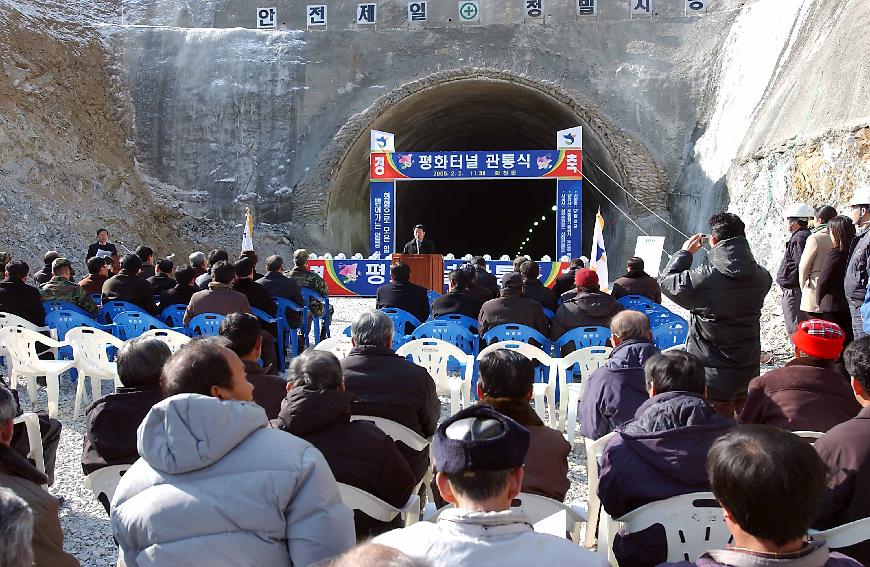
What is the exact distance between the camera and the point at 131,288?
8148 mm

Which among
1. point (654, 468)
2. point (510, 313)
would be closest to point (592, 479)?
point (654, 468)

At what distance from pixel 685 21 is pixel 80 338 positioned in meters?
16.6

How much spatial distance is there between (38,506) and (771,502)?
6.71ft

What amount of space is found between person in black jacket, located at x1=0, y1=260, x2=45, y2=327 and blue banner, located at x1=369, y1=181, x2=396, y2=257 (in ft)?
33.5

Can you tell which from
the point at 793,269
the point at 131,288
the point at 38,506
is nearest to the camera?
the point at 38,506

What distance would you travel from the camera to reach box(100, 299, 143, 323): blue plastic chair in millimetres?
7949

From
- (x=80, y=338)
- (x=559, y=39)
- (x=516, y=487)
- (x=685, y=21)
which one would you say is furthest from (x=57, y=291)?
(x=685, y=21)


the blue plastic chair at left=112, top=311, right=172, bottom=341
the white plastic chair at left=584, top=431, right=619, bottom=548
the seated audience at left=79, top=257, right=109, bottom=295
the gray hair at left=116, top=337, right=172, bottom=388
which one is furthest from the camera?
the seated audience at left=79, top=257, right=109, bottom=295

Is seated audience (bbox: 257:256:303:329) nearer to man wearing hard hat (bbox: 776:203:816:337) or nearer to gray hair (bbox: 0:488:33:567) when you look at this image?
man wearing hard hat (bbox: 776:203:816:337)

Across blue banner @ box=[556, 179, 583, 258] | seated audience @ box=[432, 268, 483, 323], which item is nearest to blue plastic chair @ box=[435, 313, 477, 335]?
seated audience @ box=[432, 268, 483, 323]

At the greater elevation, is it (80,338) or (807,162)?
(807,162)

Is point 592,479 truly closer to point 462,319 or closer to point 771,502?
point 771,502

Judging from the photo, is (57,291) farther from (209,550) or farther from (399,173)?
(399,173)

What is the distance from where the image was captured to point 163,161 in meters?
19.6
